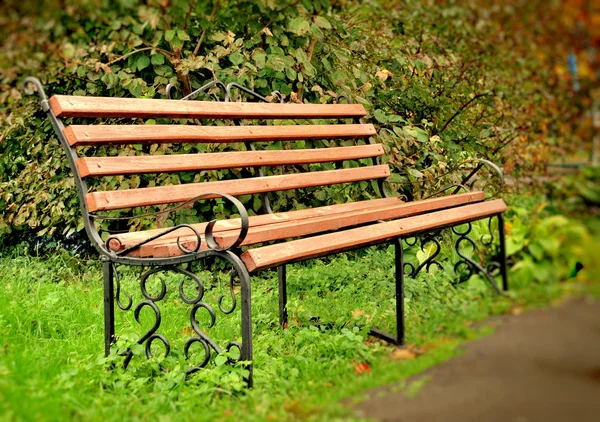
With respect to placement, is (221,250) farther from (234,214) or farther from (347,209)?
(234,214)

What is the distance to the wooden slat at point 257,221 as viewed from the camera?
2674 millimetres

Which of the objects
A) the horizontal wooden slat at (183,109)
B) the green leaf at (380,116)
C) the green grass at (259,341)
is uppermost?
the green leaf at (380,116)

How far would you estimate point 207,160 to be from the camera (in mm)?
3086

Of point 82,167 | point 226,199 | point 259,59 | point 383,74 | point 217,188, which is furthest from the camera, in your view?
point 383,74

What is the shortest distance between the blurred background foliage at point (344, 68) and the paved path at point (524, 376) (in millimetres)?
275

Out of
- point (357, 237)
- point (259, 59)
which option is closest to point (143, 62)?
point (259, 59)

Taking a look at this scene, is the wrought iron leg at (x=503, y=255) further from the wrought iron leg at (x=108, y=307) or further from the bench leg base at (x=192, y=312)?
the wrought iron leg at (x=108, y=307)

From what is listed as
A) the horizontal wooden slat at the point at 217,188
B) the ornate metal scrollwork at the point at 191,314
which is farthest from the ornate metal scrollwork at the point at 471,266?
the horizontal wooden slat at the point at 217,188

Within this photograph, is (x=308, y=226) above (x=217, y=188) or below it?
below

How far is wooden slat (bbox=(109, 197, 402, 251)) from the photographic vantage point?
2674mm

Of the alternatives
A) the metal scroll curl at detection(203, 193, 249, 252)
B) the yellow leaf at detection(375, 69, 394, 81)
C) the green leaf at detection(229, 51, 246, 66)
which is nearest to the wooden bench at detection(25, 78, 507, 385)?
the metal scroll curl at detection(203, 193, 249, 252)

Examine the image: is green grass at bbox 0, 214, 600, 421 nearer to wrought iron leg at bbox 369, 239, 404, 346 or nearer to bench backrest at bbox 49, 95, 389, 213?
wrought iron leg at bbox 369, 239, 404, 346

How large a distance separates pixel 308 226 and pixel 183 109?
3.07 feet

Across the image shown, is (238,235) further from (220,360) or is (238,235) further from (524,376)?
(524,376)
